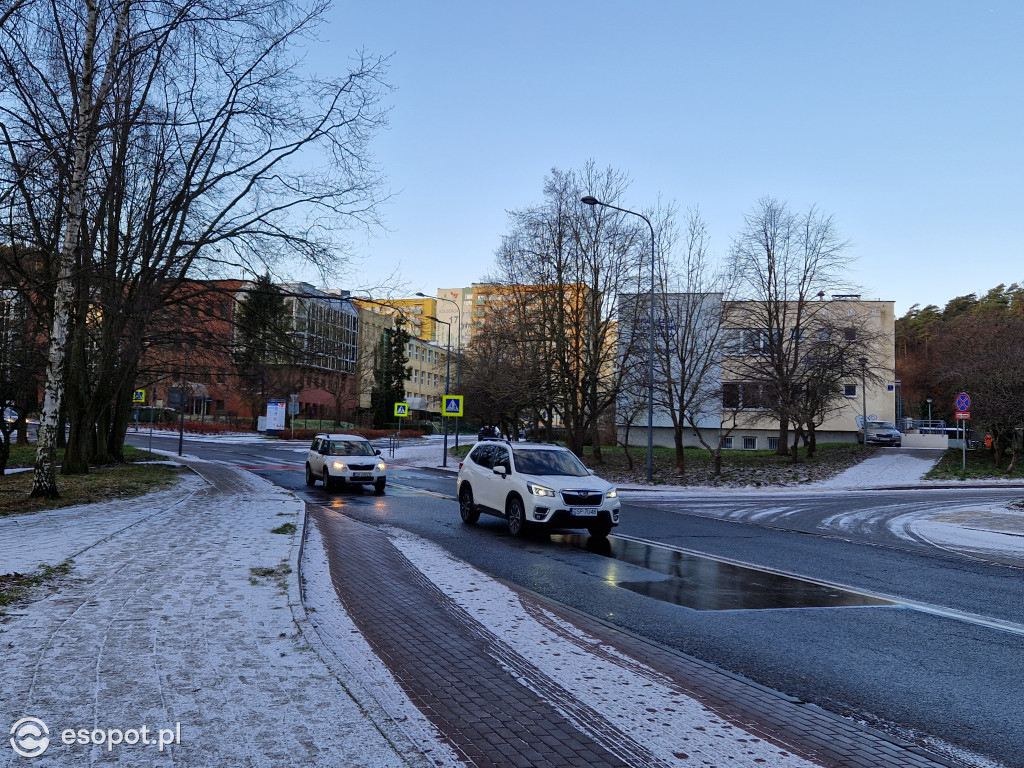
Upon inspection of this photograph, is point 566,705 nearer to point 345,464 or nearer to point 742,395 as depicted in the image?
point 345,464

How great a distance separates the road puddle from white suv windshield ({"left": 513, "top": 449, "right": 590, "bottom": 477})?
2414 mm

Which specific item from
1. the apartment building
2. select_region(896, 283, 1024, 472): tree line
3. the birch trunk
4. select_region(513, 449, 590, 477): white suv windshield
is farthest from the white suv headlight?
select_region(896, 283, 1024, 472): tree line

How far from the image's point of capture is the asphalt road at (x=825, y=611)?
5.04 m

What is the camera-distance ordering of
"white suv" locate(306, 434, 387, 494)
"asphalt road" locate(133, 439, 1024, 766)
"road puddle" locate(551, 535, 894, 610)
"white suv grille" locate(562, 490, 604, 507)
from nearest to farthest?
1. "asphalt road" locate(133, 439, 1024, 766)
2. "road puddle" locate(551, 535, 894, 610)
3. "white suv grille" locate(562, 490, 604, 507)
4. "white suv" locate(306, 434, 387, 494)

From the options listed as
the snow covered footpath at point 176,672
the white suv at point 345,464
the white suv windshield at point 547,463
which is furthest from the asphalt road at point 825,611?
the white suv at point 345,464

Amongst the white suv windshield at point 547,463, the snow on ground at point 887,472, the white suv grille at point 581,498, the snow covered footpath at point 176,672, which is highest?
the white suv windshield at point 547,463

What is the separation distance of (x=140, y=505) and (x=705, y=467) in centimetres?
2365

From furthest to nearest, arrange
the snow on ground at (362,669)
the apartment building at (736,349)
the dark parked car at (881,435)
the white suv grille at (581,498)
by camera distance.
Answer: the dark parked car at (881,435) < the apartment building at (736,349) < the white suv grille at (581,498) < the snow on ground at (362,669)

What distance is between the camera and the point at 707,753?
13.2ft

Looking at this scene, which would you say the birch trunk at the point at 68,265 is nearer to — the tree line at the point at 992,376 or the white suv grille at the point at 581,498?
the white suv grille at the point at 581,498

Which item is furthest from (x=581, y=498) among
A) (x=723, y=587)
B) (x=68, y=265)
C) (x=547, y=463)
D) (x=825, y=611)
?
(x=68, y=265)

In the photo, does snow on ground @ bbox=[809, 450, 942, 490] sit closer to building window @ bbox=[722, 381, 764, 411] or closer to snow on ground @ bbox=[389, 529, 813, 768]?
building window @ bbox=[722, 381, 764, 411]

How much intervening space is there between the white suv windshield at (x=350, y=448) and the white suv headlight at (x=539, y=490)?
1136 centimetres

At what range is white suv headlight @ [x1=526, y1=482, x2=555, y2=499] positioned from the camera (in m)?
12.7
